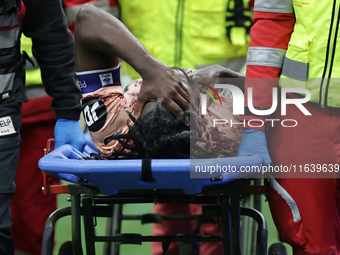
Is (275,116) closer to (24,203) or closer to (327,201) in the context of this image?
(327,201)

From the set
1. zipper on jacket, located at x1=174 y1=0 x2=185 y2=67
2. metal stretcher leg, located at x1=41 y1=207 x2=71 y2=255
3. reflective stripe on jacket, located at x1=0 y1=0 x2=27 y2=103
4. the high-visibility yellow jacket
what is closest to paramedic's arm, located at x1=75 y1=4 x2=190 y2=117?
reflective stripe on jacket, located at x1=0 y1=0 x2=27 y2=103

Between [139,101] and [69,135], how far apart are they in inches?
17.9

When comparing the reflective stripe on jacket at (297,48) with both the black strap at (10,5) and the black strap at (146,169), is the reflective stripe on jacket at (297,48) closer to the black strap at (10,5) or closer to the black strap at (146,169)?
the black strap at (146,169)

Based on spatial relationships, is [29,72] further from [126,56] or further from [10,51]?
[126,56]

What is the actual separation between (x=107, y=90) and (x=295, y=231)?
94 cm

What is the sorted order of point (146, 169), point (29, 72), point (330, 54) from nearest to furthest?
point (146, 169)
point (330, 54)
point (29, 72)

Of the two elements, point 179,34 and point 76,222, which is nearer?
point 76,222

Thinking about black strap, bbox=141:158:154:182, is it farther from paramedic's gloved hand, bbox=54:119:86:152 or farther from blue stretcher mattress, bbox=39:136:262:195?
paramedic's gloved hand, bbox=54:119:86:152

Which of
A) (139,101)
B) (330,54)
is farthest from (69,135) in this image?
(330,54)

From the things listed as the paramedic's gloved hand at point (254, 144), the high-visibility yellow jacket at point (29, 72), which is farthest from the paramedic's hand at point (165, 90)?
the high-visibility yellow jacket at point (29, 72)

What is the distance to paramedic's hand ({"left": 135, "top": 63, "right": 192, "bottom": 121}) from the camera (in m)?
2.12

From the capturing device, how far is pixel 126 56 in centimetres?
218

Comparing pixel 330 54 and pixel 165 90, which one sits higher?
pixel 330 54

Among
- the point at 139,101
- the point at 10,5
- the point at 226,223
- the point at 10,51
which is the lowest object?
the point at 226,223
